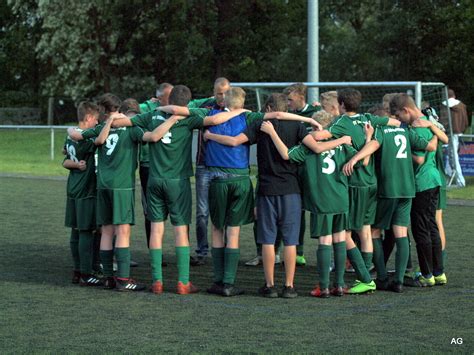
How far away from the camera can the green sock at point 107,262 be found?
10219mm

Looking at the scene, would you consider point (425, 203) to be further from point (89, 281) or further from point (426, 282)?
point (89, 281)

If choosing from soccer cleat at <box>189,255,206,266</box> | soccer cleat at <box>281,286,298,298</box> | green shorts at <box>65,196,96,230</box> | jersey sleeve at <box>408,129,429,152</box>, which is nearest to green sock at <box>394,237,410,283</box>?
jersey sleeve at <box>408,129,429,152</box>

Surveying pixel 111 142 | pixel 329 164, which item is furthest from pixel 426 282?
pixel 111 142

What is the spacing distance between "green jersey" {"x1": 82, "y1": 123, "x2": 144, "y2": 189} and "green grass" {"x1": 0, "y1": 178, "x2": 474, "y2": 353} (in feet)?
3.36

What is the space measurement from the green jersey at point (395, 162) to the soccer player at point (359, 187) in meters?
0.08

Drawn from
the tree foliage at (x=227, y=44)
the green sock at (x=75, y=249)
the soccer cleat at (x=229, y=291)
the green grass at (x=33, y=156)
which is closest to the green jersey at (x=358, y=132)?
the soccer cleat at (x=229, y=291)

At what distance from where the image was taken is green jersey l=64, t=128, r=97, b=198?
33.9 ft

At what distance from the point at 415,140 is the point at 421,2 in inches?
1237

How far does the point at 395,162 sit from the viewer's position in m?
9.91

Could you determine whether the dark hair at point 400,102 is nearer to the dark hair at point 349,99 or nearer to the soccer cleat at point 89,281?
the dark hair at point 349,99

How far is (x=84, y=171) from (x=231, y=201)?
1540 mm

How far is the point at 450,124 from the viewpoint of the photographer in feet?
67.5

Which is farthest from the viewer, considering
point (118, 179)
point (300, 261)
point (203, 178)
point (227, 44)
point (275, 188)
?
point (227, 44)

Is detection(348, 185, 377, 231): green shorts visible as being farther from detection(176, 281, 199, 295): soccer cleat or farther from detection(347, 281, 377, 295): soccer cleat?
detection(176, 281, 199, 295): soccer cleat
